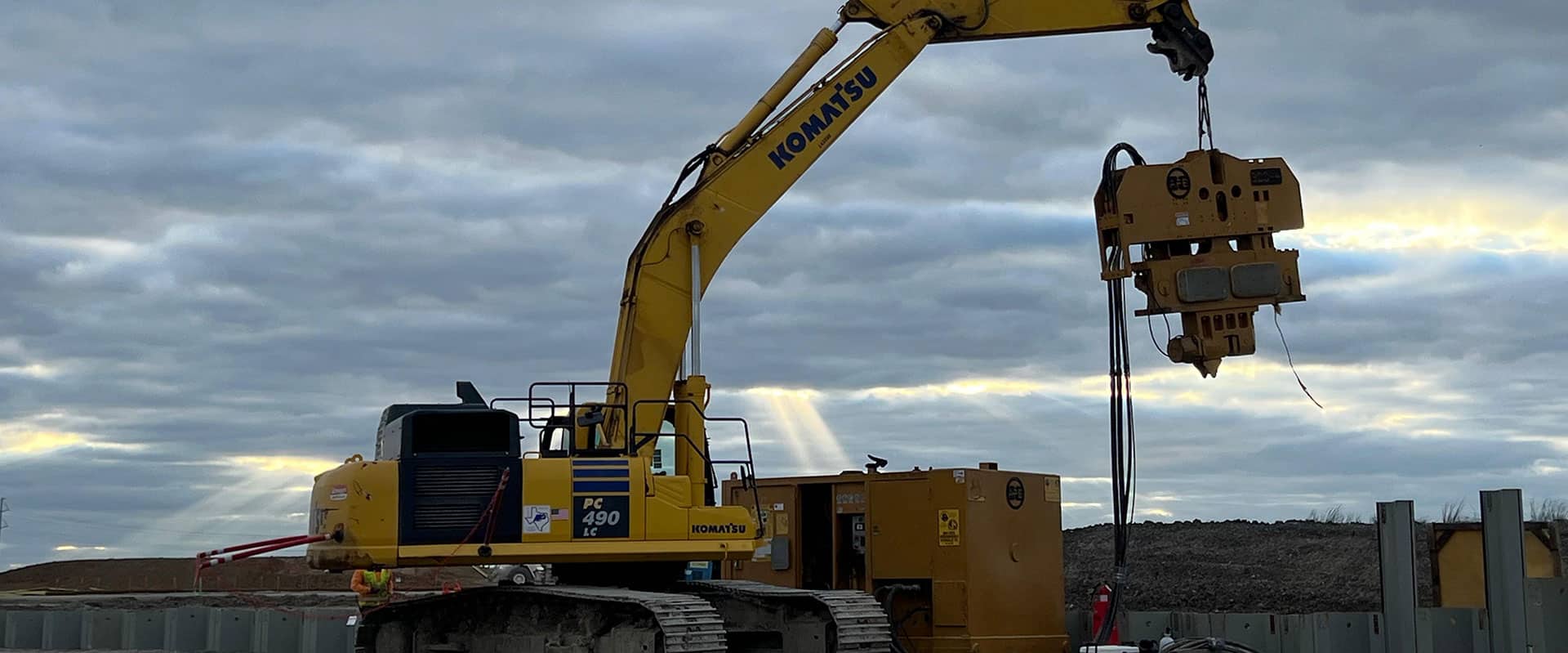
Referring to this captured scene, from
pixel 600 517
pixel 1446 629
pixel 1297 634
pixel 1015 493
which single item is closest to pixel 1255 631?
pixel 1297 634

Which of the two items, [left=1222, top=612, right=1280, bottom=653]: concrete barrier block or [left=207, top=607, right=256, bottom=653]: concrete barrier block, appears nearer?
[left=1222, top=612, right=1280, bottom=653]: concrete barrier block

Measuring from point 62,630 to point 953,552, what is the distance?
748 inches

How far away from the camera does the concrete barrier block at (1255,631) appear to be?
18953mm

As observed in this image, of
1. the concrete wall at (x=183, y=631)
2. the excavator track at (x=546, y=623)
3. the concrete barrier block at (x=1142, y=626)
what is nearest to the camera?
the excavator track at (x=546, y=623)

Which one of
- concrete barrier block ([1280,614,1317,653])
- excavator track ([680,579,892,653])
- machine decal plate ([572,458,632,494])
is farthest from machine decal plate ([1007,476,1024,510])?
machine decal plate ([572,458,632,494])

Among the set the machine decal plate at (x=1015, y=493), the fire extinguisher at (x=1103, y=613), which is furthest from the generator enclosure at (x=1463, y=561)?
the machine decal plate at (x=1015, y=493)

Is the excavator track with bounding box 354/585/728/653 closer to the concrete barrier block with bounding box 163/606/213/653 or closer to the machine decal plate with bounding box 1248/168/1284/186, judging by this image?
the machine decal plate with bounding box 1248/168/1284/186

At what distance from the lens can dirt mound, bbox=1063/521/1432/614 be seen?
30078mm

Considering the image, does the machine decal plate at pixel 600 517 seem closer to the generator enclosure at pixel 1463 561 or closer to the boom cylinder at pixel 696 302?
the boom cylinder at pixel 696 302

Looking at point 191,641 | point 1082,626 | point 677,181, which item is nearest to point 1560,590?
point 1082,626

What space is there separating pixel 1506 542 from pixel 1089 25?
682 centimetres

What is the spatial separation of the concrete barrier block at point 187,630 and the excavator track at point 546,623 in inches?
509

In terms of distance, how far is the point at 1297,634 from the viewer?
61.2 feet

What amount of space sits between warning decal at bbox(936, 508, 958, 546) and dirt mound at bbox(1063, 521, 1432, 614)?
11.3 metres
